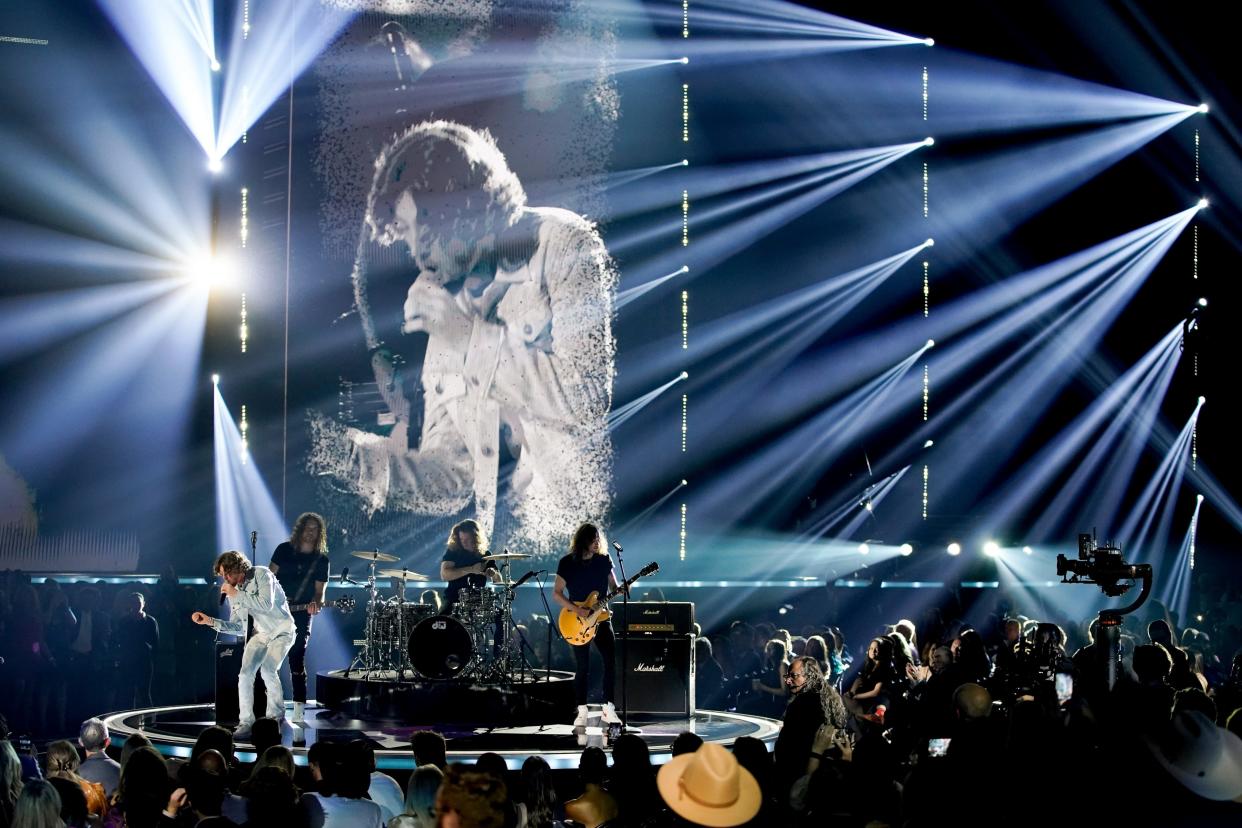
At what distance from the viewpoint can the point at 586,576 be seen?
8.80 m

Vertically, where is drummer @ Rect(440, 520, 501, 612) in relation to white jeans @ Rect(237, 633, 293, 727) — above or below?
above

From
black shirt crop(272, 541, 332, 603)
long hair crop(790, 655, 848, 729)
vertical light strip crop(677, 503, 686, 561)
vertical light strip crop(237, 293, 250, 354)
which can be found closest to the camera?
long hair crop(790, 655, 848, 729)

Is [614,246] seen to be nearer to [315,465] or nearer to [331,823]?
[315,465]

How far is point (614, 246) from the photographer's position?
49.9 ft

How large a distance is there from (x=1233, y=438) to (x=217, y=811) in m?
12.6

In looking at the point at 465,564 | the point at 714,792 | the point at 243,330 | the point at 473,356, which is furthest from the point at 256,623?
the point at 243,330

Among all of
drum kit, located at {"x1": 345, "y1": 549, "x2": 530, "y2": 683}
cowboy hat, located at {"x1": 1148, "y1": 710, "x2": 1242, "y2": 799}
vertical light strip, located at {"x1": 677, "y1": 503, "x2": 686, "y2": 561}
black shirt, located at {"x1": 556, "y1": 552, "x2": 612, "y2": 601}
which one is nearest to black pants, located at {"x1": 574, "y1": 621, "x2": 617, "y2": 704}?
black shirt, located at {"x1": 556, "y1": 552, "x2": 612, "y2": 601}

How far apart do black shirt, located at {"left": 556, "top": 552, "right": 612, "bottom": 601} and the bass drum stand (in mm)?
928

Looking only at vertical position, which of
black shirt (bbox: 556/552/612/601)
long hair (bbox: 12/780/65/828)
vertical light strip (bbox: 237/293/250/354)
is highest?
vertical light strip (bbox: 237/293/250/354)

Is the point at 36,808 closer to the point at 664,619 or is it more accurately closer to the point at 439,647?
the point at 439,647

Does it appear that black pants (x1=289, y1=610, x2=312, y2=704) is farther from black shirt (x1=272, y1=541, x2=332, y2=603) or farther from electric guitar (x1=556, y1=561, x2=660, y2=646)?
electric guitar (x1=556, y1=561, x2=660, y2=646)

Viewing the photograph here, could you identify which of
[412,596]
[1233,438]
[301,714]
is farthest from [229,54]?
[1233,438]

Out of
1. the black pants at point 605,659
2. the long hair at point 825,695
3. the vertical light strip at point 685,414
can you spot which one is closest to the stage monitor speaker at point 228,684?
the black pants at point 605,659

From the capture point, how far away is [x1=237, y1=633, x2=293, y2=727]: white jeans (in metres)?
8.61
